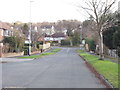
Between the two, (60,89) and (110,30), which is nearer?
(60,89)

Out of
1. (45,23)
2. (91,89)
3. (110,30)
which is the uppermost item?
(45,23)

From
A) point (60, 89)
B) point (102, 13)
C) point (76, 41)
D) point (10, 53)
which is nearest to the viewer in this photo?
point (60, 89)

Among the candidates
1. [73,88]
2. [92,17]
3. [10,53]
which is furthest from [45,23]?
[73,88]

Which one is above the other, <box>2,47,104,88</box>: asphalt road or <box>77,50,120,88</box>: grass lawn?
<box>77,50,120,88</box>: grass lawn

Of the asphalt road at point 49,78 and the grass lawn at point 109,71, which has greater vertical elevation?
the grass lawn at point 109,71

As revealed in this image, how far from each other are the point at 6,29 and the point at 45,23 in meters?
115

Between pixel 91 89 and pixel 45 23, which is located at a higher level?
pixel 45 23

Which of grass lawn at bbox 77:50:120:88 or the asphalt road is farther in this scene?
grass lawn at bbox 77:50:120:88

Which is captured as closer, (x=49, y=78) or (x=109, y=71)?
(x=49, y=78)

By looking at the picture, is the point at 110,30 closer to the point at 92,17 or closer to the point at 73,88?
the point at 92,17

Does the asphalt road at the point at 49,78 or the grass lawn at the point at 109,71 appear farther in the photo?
the grass lawn at the point at 109,71

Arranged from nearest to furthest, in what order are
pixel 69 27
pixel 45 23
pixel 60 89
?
pixel 60 89
pixel 69 27
pixel 45 23

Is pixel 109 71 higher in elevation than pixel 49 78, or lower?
higher

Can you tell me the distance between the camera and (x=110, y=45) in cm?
4538
